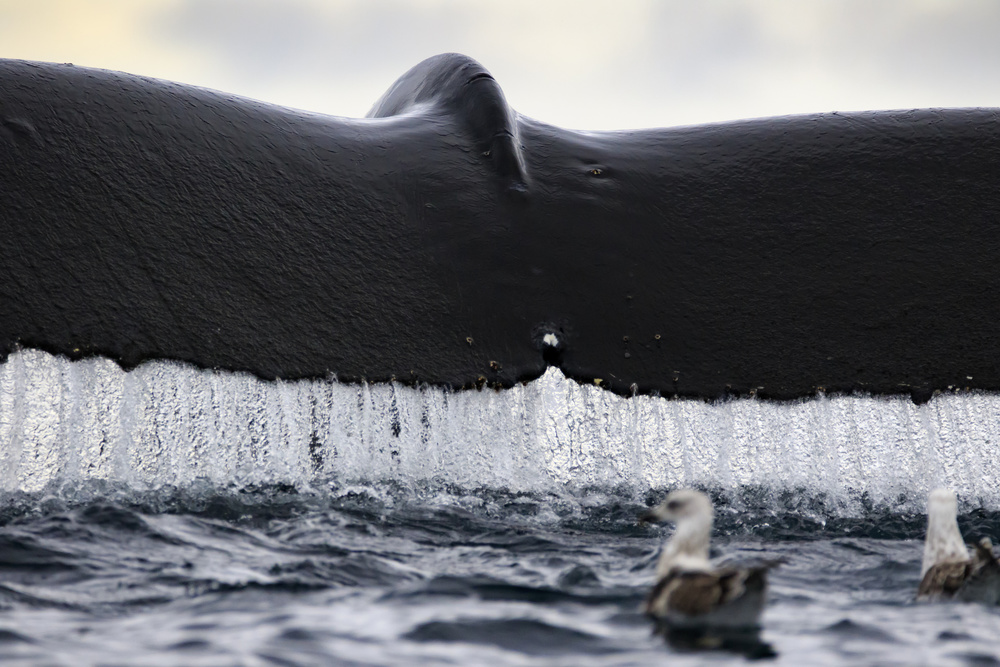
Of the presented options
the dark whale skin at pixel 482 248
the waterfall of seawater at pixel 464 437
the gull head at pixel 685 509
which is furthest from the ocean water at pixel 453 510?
the gull head at pixel 685 509

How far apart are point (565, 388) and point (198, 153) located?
219 centimetres

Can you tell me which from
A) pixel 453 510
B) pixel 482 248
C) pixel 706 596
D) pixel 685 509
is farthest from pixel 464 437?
pixel 706 596

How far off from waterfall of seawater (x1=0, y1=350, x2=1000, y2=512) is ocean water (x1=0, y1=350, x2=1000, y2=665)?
0.01 meters

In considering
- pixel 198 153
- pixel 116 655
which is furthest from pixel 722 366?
pixel 116 655

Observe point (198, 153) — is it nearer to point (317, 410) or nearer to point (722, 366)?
point (317, 410)

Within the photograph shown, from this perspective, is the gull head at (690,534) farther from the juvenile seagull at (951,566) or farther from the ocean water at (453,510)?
the juvenile seagull at (951,566)

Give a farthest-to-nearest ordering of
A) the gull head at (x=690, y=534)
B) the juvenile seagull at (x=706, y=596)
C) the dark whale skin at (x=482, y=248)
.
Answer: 1. the dark whale skin at (x=482, y=248)
2. the gull head at (x=690, y=534)
3. the juvenile seagull at (x=706, y=596)

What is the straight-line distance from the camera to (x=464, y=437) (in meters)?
6.57

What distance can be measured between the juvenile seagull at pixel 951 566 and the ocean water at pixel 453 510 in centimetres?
10

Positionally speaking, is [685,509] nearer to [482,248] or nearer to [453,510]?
[453,510]

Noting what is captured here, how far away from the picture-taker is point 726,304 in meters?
6.90

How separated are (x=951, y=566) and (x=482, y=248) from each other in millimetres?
2714

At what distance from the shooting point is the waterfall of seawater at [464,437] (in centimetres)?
614

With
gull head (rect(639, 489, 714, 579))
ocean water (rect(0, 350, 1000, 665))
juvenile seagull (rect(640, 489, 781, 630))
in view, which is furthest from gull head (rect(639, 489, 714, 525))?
ocean water (rect(0, 350, 1000, 665))
